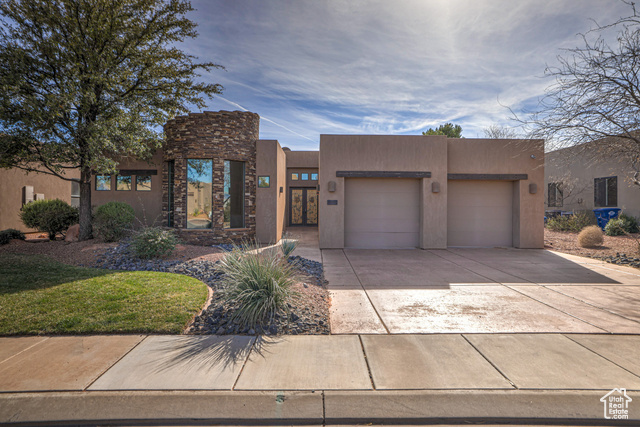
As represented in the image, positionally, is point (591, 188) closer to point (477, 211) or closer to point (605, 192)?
point (605, 192)

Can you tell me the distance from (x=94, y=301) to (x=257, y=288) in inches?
101

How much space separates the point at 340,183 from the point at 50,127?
855cm

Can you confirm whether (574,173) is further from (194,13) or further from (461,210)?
(194,13)

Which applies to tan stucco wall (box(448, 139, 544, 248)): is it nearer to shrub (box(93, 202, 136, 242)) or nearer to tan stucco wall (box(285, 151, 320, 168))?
tan stucco wall (box(285, 151, 320, 168))

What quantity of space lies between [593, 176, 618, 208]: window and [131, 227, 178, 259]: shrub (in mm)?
21302

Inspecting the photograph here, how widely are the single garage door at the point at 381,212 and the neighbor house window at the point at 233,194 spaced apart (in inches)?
153

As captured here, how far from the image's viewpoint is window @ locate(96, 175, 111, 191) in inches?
493

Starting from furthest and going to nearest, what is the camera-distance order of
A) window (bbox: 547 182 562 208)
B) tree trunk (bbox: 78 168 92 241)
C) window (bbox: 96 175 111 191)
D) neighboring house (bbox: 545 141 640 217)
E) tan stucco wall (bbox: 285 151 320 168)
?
window (bbox: 547 182 562 208) → tan stucco wall (bbox: 285 151 320 168) → neighboring house (bbox: 545 141 640 217) → window (bbox: 96 175 111 191) → tree trunk (bbox: 78 168 92 241)

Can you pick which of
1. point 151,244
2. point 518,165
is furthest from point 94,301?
point 518,165

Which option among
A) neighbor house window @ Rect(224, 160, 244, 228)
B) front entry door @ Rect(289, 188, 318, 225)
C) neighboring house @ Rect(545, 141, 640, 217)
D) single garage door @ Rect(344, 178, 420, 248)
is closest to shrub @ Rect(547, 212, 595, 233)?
neighboring house @ Rect(545, 141, 640, 217)

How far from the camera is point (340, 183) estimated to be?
11.0 meters

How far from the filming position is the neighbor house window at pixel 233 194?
1134 centimetres

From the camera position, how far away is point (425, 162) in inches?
435

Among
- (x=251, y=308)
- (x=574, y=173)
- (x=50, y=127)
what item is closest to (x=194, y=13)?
(x=50, y=127)
